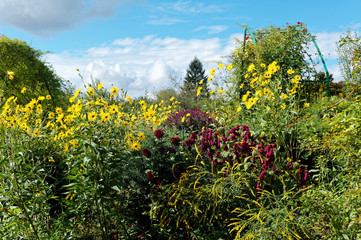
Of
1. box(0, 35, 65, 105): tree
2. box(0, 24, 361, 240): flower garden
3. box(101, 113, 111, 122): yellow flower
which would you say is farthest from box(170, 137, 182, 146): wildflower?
box(0, 35, 65, 105): tree

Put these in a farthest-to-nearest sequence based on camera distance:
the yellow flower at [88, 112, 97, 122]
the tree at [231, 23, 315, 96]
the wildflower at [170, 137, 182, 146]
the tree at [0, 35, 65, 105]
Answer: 1. the tree at [0, 35, 65, 105]
2. the tree at [231, 23, 315, 96]
3. the wildflower at [170, 137, 182, 146]
4. the yellow flower at [88, 112, 97, 122]

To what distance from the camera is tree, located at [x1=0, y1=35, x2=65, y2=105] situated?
883 centimetres

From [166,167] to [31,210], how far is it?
118 cm

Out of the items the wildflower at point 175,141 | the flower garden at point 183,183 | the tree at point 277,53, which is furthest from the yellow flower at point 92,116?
the tree at point 277,53

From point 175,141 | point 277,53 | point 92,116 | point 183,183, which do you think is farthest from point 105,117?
point 277,53

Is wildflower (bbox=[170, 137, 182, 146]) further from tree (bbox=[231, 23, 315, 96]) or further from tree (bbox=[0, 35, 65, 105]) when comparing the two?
Answer: tree (bbox=[0, 35, 65, 105])

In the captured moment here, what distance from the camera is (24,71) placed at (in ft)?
29.6

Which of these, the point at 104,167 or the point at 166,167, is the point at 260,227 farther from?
the point at 104,167

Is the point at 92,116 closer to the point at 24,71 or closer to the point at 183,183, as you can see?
the point at 183,183

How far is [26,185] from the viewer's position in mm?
2170

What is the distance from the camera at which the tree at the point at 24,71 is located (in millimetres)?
8828

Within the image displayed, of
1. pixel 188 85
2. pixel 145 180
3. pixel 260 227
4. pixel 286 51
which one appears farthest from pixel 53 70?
pixel 260 227

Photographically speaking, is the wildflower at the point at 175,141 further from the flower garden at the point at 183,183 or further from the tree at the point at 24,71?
the tree at the point at 24,71

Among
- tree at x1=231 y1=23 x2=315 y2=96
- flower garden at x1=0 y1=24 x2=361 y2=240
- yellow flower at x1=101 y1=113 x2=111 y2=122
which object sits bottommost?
flower garden at x1=0 y1=24 x2=361 y2=240
